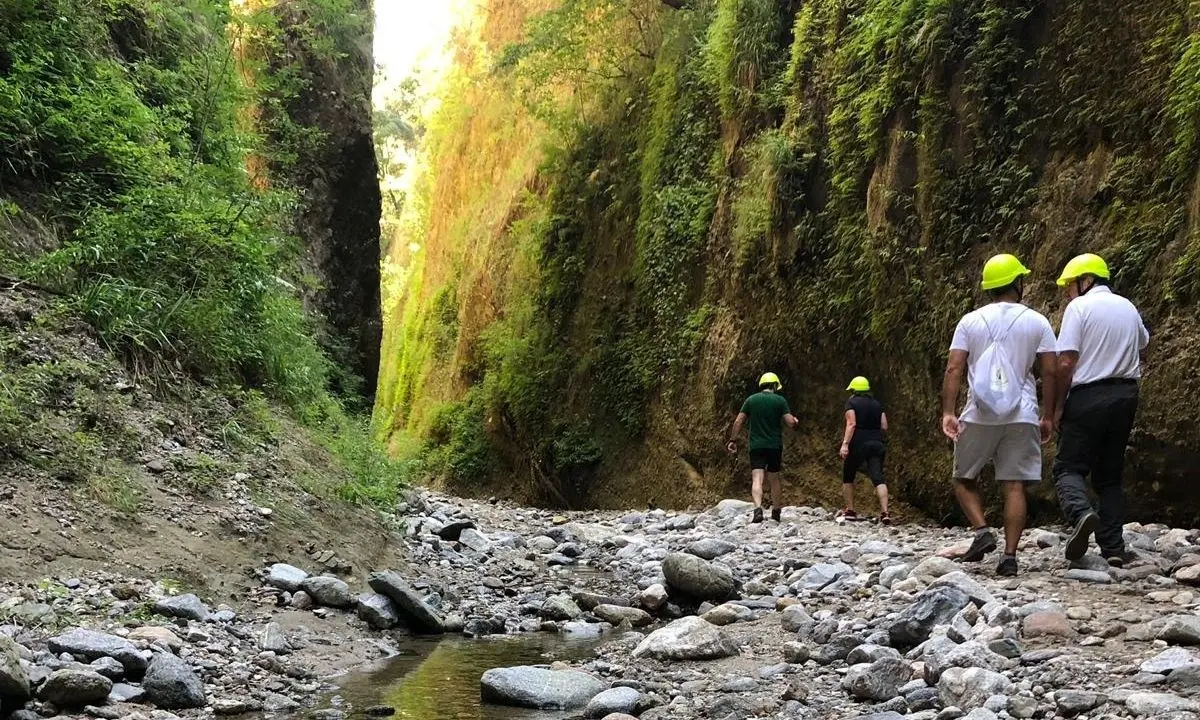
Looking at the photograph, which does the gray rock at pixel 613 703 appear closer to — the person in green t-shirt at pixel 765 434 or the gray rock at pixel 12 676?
the gray rock at pixel 12 676

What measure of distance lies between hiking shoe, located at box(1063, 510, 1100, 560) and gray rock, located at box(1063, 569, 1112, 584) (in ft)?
0.54

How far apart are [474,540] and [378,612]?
3367 millimetres

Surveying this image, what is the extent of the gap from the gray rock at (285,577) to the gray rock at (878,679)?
3.18 m

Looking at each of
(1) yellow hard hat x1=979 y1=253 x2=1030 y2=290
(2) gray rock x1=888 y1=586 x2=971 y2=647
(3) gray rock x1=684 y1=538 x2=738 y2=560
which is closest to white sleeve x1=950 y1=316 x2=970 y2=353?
(1) yellow hard hat x1=979 y1=253 x2=1030 y2=290

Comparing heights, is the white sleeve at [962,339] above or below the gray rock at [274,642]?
above

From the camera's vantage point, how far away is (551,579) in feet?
23.7

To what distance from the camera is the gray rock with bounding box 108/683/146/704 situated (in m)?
3.33

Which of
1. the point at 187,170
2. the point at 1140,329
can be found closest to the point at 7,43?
the point at 187,170

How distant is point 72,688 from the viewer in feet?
10.4

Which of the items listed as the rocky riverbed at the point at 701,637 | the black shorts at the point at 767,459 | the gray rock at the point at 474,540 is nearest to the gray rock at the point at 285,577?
the rocky riverbed at the point at 701,637

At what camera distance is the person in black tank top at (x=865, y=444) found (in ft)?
30.5

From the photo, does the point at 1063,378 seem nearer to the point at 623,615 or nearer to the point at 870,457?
the point at 623,615

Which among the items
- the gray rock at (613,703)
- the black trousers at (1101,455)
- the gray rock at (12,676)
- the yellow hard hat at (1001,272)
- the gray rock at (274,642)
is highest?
the yellow hard hat at (1001,272)

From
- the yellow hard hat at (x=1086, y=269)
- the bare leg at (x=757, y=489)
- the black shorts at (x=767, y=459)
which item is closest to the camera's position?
the yellow hard hat at (x=1086, y=269)
